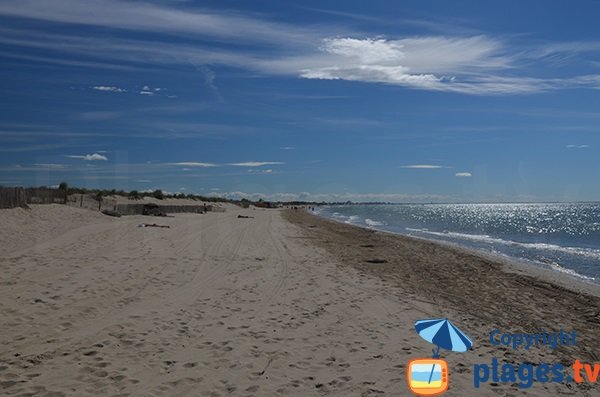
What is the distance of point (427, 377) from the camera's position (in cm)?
580

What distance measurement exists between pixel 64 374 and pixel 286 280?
7.16 m

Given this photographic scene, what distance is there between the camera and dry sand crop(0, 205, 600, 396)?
561cm

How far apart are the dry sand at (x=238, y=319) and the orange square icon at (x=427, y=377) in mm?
128

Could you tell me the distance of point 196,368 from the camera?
591 centimetres

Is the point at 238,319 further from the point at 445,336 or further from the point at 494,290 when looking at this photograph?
the point at 494,290

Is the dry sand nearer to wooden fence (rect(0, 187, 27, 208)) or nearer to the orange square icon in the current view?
the orange square icon

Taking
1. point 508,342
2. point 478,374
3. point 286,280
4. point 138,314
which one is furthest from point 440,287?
point 138,314

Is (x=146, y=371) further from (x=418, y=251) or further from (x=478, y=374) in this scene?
(x=418, y=251)

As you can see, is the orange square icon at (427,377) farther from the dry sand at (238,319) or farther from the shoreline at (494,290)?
the shoreline at (494,290)

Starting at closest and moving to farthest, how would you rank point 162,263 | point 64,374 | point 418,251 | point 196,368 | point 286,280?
point 64,374 < point 196,368 < point 286,280 < point 162,263 < point 418,251

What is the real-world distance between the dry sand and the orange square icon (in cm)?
13

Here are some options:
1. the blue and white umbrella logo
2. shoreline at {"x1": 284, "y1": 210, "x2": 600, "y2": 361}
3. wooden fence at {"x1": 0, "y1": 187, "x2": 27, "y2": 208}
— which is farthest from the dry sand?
wooden fence at {"x1": 0, "y1": 187, "x2": 27, "y2": 208}

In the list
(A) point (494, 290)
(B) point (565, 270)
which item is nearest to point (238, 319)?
(A) point (494, 290)

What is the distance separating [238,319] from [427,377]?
3566mm
